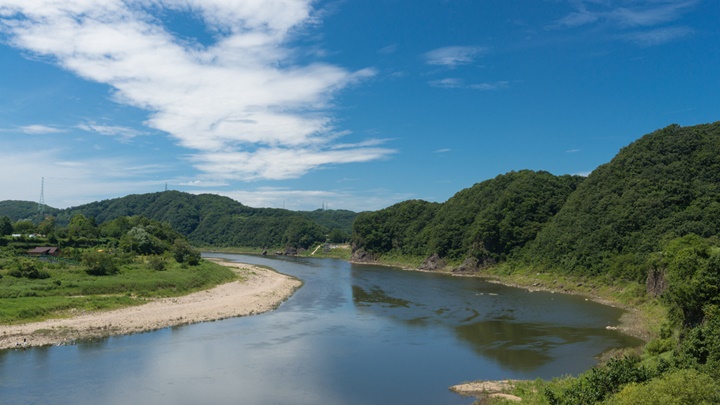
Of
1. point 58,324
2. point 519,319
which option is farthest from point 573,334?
point 58,324

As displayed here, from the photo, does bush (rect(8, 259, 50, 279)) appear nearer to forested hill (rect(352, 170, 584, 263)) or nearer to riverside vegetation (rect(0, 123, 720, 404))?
riverside vegetation (rect(0, 123, 720, 404))

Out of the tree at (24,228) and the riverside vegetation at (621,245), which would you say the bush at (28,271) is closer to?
the tree at (24,228)

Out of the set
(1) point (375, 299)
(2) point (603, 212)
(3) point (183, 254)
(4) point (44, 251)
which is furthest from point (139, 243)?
(2) point (603, 212)

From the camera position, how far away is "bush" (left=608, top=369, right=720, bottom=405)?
13.7m

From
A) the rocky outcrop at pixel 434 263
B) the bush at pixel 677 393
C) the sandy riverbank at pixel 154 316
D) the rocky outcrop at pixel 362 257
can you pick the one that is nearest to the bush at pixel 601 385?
the bush at pixel 677 393

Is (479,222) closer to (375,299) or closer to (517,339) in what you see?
(375,299)

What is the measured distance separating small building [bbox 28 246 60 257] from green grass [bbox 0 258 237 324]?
12.9 m

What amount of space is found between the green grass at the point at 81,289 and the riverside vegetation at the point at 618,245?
38546 millimetres

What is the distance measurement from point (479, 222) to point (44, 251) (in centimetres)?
8009

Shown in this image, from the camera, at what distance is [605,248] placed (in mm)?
71938

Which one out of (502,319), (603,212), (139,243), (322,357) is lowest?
(322,357)

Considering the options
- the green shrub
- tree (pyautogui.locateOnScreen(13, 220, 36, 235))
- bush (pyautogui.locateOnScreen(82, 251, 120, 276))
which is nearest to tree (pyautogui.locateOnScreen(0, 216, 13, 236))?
tree (pyautogui.locateOnScreen(13, 220, 36, 235))

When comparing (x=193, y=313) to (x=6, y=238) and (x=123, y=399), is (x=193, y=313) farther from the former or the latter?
(x=6, y=238)

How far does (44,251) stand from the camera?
228 ft
